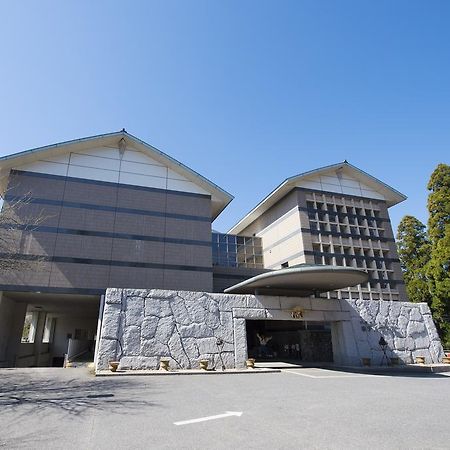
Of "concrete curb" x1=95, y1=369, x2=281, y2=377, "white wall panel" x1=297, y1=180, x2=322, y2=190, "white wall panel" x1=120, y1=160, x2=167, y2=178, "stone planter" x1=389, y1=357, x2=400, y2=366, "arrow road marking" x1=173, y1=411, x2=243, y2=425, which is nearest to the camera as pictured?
"arrow road marking" x1=173, y1=411, x2=243, y2=425

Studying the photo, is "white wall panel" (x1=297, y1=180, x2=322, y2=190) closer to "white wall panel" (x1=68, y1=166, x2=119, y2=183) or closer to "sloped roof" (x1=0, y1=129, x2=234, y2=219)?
"sloped roof" (x1=0, y1=129, x2=234, y2=219)

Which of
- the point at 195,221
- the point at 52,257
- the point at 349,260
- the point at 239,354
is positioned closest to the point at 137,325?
the point at 239,354

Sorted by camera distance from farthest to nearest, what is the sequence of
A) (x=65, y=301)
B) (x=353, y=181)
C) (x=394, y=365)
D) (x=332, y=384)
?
(x=353, y=181) → (x=65, y=301) → (x=394, y=365) → (x=332, y=384)

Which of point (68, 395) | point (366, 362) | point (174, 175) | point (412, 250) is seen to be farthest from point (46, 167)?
point (412, 250)

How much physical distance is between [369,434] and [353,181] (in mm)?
34196

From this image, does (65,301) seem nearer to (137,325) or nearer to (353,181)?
(137,325)

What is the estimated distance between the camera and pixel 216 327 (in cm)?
1780

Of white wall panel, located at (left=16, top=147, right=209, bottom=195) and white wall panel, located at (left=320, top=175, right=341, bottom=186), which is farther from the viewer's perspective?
white wall panel, located at (left=320, top=175, right=341, bottom=186)

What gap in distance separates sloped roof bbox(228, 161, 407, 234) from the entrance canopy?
14.6m

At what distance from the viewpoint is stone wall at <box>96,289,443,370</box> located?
1644 centimetres

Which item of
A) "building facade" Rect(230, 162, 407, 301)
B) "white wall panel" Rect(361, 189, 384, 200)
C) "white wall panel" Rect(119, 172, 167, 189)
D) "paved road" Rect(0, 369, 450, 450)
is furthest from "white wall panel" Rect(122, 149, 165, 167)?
"white wall panel" Rect(361, 189, 384, 200)

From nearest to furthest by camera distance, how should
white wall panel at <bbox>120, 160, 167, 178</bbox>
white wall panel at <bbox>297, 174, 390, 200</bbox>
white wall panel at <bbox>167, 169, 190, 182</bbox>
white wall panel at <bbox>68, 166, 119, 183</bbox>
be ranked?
1. white wall panel at <bbox>68, 166, 119, 183</bbox>
2. white wall panel at <bbox>120, 160, 167, 178</bbox>
3. white wall panel at <bbox>167, 169, 190, 182</bbox>
4. white wall panel at <bbox>297, 174, 390, 200</bbox>

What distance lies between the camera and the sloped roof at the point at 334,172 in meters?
33.5

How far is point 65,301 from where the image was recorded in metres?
25.8
